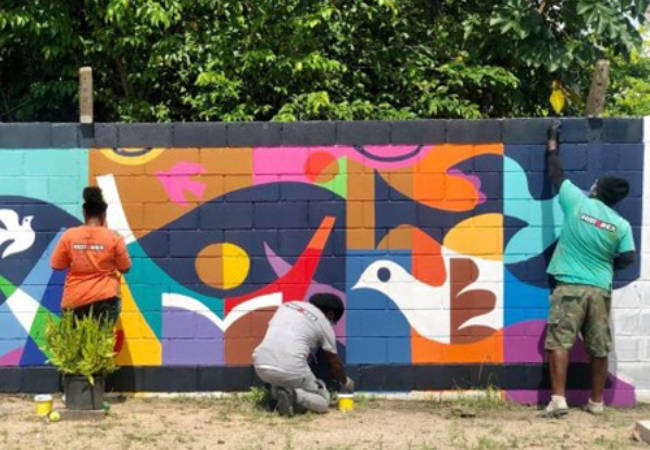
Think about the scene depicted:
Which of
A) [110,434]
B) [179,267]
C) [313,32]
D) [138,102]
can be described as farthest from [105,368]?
[313,32]

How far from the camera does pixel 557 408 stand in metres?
6.27

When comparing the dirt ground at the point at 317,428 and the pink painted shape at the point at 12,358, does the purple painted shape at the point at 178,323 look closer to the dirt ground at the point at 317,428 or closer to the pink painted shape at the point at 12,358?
the dirt ground at the point at 317,428

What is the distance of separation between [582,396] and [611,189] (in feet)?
5.32

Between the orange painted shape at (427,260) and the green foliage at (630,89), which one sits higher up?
the green foliage at (630,89)

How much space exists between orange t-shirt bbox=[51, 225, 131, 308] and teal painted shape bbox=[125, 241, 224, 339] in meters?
0.36

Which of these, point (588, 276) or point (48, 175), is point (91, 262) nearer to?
point (48, 175)

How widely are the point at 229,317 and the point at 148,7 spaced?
10.6ft

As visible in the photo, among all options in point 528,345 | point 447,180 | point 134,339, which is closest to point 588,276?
point 528,345

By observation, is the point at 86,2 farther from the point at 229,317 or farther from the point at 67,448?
the point at 67,448

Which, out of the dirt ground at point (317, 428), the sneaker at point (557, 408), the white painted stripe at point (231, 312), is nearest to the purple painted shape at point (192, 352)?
the white painted stripe at point (231, 312)

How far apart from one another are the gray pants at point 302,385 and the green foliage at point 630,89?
22.1 feet

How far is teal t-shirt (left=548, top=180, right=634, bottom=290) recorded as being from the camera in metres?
6.23

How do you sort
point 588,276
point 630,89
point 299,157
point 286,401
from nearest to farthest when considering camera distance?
point 286,401 → point 588,276 → point 299,157 → point 630,89

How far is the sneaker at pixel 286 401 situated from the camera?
20.2ft
